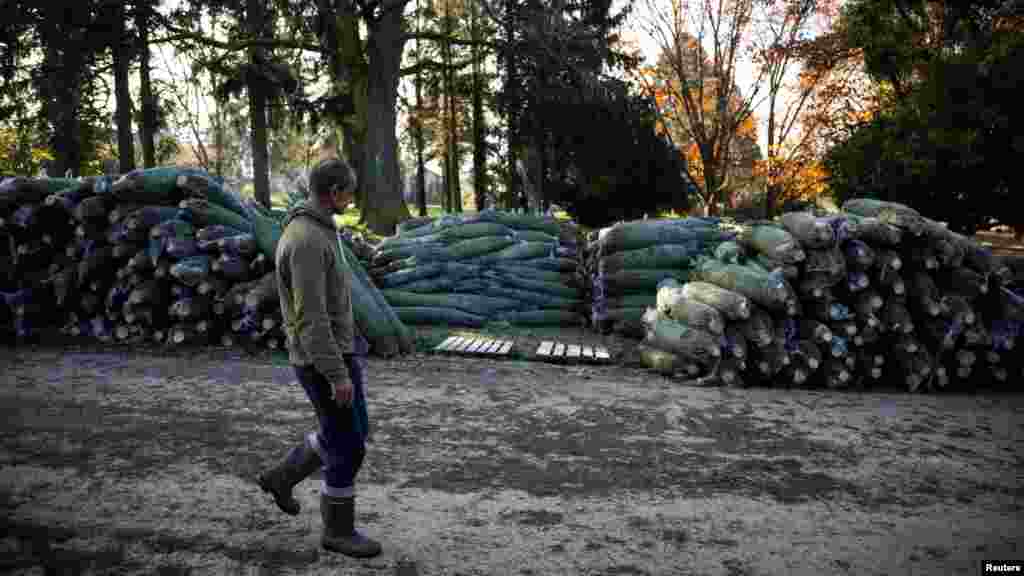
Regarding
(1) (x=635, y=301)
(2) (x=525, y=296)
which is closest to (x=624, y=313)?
(1) (x=635, y=301)

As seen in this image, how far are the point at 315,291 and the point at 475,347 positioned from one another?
4.80 m

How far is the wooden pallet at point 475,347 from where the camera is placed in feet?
25.1

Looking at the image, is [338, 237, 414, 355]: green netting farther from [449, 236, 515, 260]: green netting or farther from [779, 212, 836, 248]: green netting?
[779, 212, 836, 248]: green netting

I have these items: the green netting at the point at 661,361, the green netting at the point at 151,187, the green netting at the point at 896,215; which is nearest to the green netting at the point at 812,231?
the green netting at the point at 896,215

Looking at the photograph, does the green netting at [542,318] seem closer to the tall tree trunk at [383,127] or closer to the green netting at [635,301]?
the green netting at [635,301]

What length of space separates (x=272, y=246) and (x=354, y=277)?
979mm

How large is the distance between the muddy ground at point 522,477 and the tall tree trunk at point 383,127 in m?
12.3

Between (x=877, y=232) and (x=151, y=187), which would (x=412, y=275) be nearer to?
(x=151, y=187)

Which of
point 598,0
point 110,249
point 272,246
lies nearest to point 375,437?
point 272,246

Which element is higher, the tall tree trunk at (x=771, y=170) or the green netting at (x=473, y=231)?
the tall tree trunk at (x=771, y=170)

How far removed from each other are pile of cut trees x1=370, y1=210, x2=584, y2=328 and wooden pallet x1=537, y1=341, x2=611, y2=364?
1.38 metres

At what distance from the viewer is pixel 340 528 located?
3.17m

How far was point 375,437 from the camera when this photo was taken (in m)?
4.84

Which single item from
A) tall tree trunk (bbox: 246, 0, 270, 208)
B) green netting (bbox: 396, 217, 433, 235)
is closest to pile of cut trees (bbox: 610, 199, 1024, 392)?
green netting (bbox: 396, 217, 433, 235)
